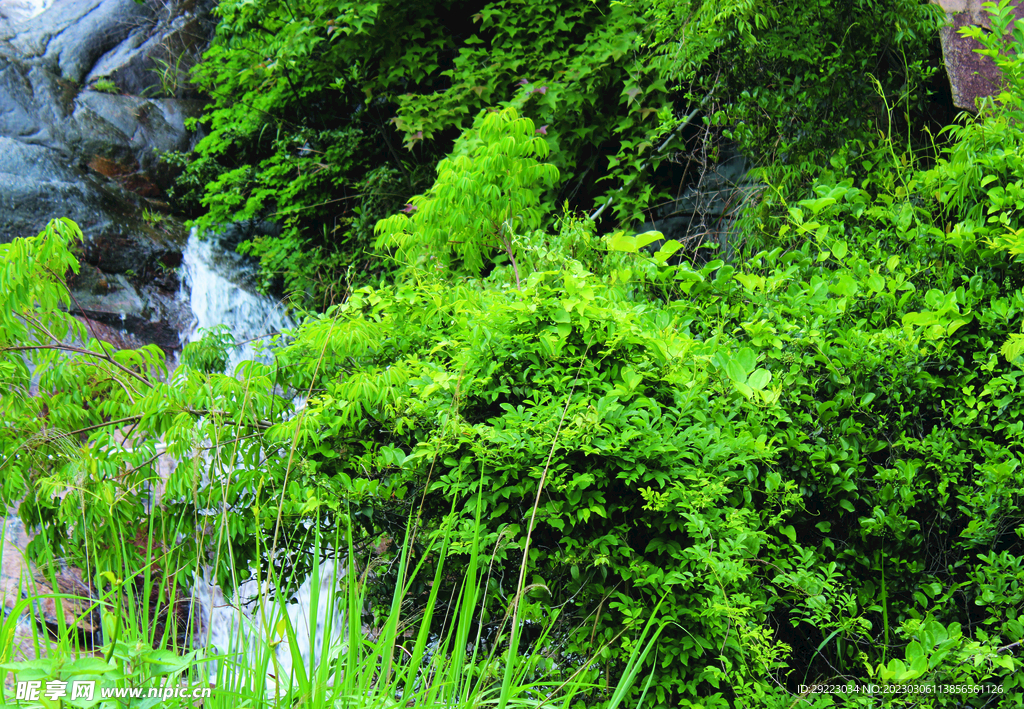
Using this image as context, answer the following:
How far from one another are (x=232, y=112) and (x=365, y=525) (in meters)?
7.03

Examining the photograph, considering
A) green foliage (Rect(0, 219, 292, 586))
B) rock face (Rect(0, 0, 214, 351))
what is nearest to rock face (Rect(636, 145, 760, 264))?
green foliage (Rect(0, 219, 292, 586))

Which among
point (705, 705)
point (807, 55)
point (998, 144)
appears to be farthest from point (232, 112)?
point (705, 705)

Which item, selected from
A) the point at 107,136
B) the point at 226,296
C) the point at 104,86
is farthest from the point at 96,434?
the point at 104,86

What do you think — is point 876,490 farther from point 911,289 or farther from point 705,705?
point 705,705

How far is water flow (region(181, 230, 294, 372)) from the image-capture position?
22.7 feet

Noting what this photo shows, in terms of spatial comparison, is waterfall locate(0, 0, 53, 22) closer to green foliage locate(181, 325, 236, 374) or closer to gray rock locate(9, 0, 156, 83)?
gray rock locate(9, 0, 156, 83)

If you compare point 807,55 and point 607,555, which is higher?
point 807,55

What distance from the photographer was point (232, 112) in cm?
809

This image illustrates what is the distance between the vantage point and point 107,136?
8.13 meters

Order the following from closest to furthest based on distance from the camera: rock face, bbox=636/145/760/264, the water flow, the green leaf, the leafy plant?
the green leaf < rock face, bbox=636/145/760/264 < the water flow < the leafy plant

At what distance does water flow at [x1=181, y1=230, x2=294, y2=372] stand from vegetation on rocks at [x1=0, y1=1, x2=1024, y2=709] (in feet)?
11.4

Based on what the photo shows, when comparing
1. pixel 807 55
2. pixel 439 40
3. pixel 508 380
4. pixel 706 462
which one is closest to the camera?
pixel 706 462

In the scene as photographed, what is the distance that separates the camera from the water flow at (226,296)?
6.93 metres

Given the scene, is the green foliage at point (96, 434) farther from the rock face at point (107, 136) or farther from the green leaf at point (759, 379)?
the rock face at point (107, 136)
